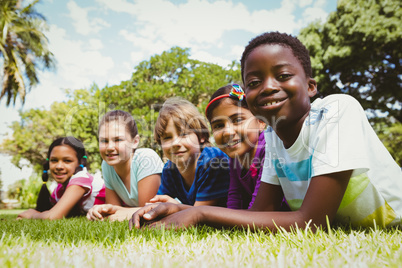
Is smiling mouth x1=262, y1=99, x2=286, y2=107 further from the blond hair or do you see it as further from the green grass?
the blond hair

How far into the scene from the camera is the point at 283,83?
6.39ft

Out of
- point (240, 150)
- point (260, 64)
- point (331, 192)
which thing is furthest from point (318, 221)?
point (240, 150)

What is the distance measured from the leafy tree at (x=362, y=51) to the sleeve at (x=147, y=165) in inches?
586

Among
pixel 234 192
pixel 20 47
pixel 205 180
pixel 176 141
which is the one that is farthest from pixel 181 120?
pixel 20 47

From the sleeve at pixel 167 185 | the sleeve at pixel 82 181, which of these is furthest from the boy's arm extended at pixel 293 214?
the sleeve at pixel 82 181

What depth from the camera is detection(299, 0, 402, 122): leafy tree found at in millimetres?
14961

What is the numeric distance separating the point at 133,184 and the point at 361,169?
3.14 meters

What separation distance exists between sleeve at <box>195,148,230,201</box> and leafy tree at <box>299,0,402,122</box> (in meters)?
15.1

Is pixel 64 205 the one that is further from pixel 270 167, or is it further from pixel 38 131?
pixel 38 131

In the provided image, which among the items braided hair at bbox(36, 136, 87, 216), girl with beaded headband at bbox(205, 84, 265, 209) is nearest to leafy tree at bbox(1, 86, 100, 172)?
braided hair at bbox(36, 136, 87, 216)

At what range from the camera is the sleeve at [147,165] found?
399 centimetres

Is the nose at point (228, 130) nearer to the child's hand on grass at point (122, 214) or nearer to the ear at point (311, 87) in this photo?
the ear at point (311, 87)

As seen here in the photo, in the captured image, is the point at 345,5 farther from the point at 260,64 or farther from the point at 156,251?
the point at 156,251

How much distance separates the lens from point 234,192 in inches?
124
